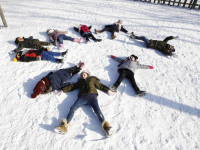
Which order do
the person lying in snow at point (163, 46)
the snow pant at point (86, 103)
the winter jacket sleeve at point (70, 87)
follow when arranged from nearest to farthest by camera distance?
the snow pant at point (86, 103), the winter jacket sleeve at point (70, 87), the person lying in snow at point (163, 46)

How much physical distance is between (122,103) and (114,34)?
143 inches

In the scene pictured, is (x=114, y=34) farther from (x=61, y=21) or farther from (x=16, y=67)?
(x=16, y=67)

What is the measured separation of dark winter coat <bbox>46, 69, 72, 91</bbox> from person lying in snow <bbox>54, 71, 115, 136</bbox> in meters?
0.18

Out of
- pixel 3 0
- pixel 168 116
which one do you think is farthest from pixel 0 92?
pixel 3 0

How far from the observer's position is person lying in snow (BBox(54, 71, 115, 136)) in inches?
107

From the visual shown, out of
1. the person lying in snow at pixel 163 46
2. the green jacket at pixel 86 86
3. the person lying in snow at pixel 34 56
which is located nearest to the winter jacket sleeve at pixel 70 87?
the green jacket at pixel 86 86

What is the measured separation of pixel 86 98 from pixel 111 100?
67 centimetres

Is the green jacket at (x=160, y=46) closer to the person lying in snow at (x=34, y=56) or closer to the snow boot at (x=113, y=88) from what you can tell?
the snow boot at (x=113, y=88)

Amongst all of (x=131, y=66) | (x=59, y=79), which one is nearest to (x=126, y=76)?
(x=131, y=66)

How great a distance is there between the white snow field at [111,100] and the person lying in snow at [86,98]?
0.52 feet

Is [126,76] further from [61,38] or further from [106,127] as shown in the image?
[61,38]

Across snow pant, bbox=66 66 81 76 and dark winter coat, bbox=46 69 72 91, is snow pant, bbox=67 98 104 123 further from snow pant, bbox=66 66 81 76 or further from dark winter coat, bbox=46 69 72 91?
snow pant, bbox=66 66 81 76

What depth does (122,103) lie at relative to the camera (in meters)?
3.33

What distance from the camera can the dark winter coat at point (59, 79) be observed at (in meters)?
3.46
